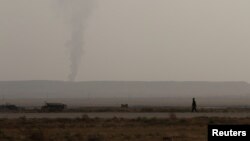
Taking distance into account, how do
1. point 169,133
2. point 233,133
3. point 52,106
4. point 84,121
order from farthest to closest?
point 52,106 → point 84,121 → point 169,133 → point 233,133

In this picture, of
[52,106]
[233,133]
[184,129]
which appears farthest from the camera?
[52,106]

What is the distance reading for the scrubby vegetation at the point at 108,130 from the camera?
2597 cm

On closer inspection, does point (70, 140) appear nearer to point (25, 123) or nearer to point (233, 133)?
point (25, 123)

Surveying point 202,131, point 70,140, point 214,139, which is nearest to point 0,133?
point 70,140

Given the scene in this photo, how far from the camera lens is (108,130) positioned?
3045cm

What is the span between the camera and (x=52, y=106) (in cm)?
6338

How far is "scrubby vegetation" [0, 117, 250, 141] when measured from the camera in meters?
26.0

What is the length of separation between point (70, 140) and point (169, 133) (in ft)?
21.3

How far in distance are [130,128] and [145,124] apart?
333cm

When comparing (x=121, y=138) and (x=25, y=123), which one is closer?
(x=121, y=138)

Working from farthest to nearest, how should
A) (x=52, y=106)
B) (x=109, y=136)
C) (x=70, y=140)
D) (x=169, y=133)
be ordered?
(x=52, y=106), (x=169, y=133), (x=109, y=136), (x=70, y=140)

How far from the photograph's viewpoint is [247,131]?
1133cm

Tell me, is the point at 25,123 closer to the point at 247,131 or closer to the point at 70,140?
the point at 70,140

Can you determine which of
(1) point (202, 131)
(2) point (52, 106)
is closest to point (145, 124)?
(1) point (202, 131)
